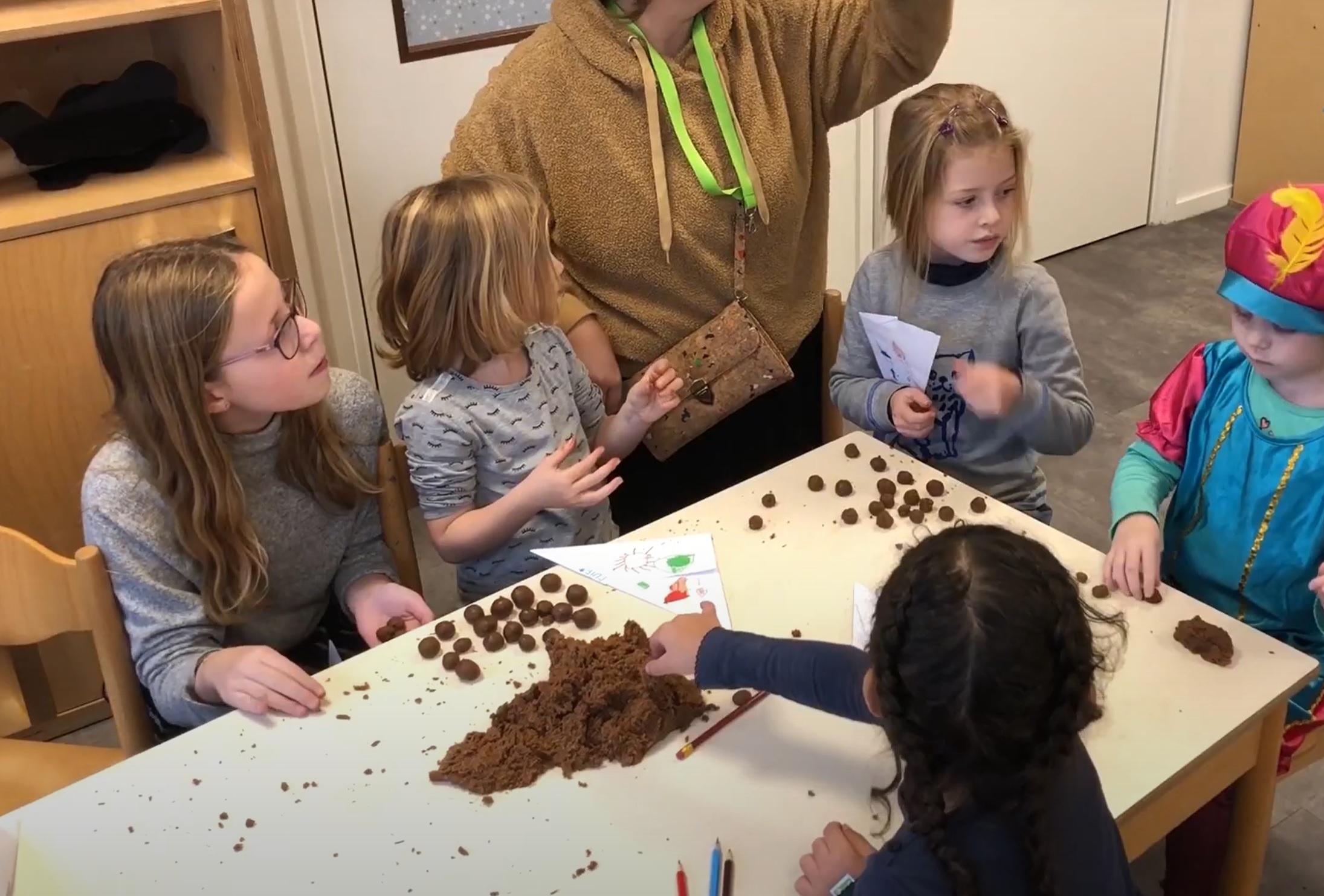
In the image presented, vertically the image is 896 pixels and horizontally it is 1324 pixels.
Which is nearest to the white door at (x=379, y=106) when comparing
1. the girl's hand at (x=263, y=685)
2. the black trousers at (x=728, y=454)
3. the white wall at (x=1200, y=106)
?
the black trousers at (x=728, y=454)

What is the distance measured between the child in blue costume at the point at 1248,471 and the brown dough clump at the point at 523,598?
0.68m

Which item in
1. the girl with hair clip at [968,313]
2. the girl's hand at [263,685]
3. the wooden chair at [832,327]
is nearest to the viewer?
the girl's hand at [263,685]

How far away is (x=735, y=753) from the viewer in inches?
46.6

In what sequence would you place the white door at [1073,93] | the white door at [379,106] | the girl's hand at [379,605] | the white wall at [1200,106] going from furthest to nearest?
the white wall at [1200,106] < the white door at [1073,93] < the white door at [379,106] < the girl's hand at [379,605]

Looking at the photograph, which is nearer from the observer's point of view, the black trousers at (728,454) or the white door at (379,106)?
the black trousers at (728,454)

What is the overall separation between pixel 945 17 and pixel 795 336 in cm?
54

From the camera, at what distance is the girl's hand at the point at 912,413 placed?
1768 mm

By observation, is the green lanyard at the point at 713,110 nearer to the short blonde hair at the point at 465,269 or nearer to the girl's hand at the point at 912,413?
the short blonde hair at the point at 465,269

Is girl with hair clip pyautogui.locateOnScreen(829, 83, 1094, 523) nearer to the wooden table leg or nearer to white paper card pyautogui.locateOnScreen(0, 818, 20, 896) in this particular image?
the wooden table leg

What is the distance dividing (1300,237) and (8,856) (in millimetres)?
1521

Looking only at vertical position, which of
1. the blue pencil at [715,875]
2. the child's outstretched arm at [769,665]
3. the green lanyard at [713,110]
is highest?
the green lanyard at [713,110]

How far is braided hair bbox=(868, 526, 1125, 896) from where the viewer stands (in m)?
0.91

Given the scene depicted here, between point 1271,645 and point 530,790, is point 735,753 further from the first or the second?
point 1271,645

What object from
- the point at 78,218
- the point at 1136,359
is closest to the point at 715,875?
the point at 78,218
